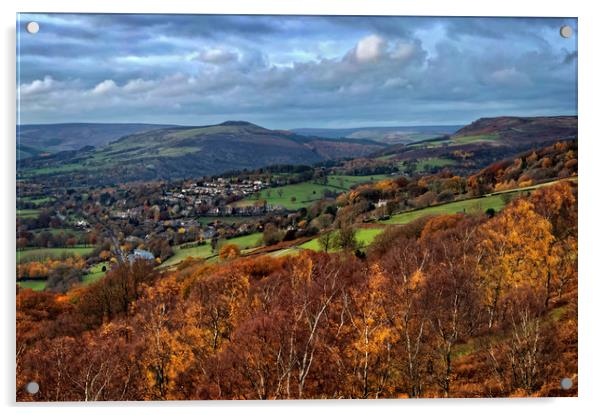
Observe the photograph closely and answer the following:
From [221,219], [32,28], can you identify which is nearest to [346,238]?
[221,219]

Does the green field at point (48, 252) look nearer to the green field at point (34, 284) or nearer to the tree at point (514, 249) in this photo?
the green field at point (34, 284)

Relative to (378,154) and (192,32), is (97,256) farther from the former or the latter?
(378,154)

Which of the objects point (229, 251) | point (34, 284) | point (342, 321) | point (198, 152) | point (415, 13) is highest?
point (415, 13)

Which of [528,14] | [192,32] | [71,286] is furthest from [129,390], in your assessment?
[528,14]

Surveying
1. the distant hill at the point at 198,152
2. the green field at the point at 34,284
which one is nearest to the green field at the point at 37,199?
the distant hill at the point at 198,152

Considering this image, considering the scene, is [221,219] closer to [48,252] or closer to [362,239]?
[362,239]

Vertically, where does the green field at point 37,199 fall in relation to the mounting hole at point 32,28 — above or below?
below
